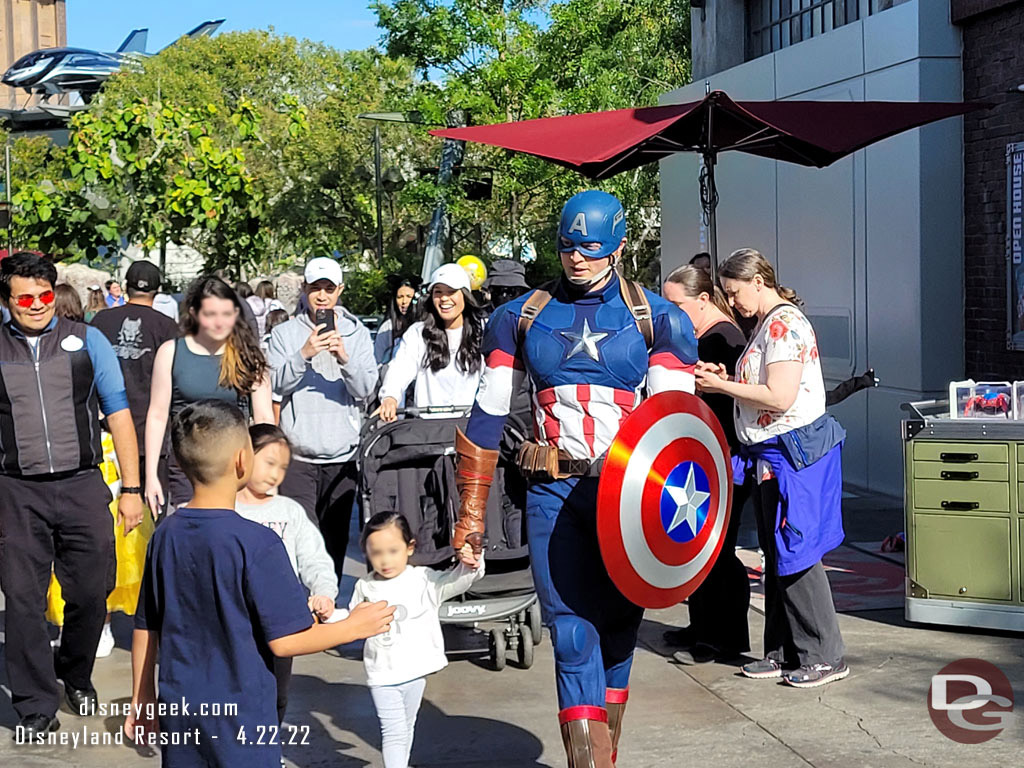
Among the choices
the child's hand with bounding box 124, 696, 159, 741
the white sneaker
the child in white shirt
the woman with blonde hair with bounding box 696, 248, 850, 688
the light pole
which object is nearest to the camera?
the child's hand with bounding box 124, 696, 159, 741

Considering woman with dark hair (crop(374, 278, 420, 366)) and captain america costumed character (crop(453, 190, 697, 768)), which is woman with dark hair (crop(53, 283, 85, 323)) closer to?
woman with dark hair (crop(374, 278, 420, 366))

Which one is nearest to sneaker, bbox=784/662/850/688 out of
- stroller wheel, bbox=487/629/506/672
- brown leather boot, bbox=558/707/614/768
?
stroller wheel, bbox=487/629/506/672

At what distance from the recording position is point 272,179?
40.0m

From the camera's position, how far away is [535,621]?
22.6ft

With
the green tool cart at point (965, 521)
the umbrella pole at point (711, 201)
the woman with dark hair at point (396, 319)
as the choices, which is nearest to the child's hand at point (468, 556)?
the green tool cart at point (965, 521)

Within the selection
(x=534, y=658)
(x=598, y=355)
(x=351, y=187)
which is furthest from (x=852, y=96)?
(x=351, y=187)

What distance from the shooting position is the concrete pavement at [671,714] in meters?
5.29

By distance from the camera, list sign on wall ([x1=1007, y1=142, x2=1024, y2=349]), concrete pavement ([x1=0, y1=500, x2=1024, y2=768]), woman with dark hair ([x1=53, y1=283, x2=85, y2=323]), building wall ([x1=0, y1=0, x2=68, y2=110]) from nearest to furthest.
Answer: concrete pavement ([x1=0, y1=500, x2=1024, y2=768]) < woman with dark hair ([x1=53, y1=283, x2=85, y2=323]) < sign on wall ([x1=1007, y1=142, x2=1024, y2=349]) < building wall ([x1=0, y1=0, x2=68, y2=110])

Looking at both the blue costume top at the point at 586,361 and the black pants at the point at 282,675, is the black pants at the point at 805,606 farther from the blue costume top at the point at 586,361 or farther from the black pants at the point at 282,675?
the black pants at the point at 282,675

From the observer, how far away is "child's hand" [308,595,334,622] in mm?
4504

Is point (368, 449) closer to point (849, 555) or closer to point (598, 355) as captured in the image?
point (598, 355)

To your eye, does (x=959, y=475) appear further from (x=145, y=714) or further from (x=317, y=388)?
(x=145, y=714)

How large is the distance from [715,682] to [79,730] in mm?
2764

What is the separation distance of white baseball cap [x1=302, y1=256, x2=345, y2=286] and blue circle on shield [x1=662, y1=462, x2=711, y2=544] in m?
2.75
